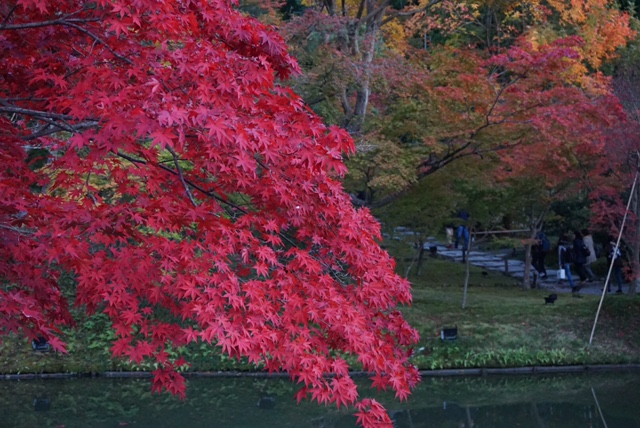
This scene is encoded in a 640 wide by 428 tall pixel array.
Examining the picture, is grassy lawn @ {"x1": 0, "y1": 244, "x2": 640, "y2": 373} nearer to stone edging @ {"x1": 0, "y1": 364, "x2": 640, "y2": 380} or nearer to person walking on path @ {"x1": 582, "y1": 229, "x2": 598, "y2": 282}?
stone edging @ {"x1": 0, "y1": 364, "x2": 640, "y2": 380}

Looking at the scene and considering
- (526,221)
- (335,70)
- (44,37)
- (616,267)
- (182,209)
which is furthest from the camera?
(526,221)

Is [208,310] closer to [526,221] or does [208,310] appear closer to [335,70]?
[335,70]

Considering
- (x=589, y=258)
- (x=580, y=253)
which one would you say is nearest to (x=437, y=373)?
(x=580, y=253)

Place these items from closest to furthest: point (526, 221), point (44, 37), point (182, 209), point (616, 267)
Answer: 1. point (182, 209)
2. point (44, 37)
3. point (616, 267)
4. point (526, 221)

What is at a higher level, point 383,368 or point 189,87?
point 189,87

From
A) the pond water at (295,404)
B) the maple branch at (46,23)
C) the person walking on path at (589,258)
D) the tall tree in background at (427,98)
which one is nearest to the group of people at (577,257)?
the person walking on path at (589,258)

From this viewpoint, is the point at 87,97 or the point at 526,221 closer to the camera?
the point at 87,97

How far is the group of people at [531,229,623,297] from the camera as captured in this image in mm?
16108

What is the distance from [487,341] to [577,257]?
5.82 meters

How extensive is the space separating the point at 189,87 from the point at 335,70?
22.9ft

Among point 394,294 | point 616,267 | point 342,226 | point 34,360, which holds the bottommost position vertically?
point 34,360

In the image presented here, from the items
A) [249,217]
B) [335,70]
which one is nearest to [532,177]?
[335,70]

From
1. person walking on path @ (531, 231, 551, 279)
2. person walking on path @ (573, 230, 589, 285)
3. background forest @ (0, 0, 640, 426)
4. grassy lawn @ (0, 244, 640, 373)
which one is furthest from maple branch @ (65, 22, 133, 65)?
person walking on path @ (531, 231, 551, 279)

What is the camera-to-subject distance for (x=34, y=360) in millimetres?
11750
